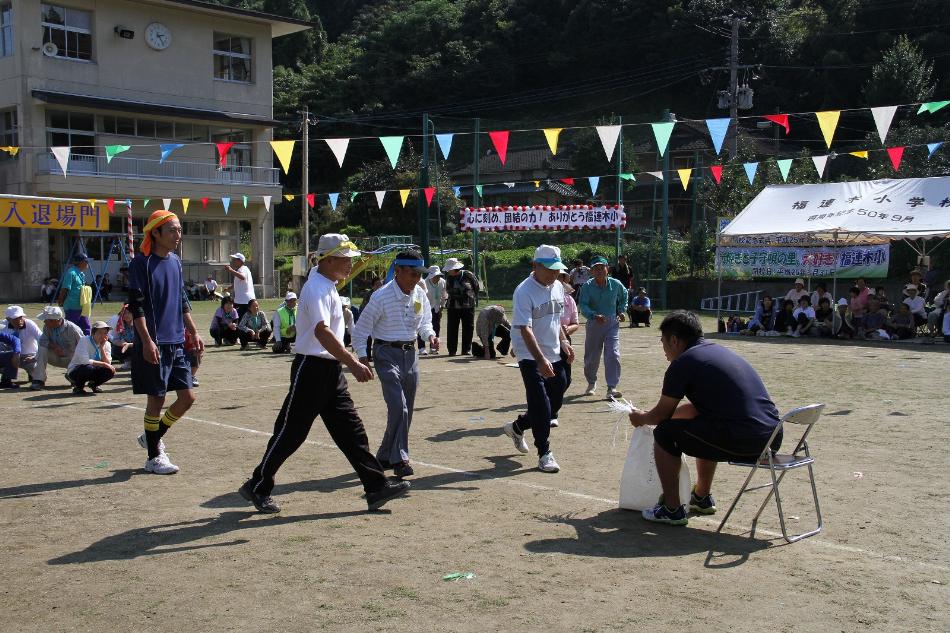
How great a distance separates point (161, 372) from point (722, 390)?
13.5 feet

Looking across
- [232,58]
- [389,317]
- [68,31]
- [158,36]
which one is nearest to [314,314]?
[389,317]

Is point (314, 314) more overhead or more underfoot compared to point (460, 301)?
more overhead

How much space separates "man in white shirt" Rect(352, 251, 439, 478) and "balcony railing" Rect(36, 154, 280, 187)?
31267 millimetres

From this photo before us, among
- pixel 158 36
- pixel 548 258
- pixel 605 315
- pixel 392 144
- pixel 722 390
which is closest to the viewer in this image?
pixel 722 390

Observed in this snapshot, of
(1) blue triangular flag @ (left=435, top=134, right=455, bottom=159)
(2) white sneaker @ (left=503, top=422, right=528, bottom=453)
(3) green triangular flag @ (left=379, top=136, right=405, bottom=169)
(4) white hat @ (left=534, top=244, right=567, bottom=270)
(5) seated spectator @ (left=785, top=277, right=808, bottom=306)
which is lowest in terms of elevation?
(2) white sneaker @ (left=503, top=422, right=528, bottom=453)

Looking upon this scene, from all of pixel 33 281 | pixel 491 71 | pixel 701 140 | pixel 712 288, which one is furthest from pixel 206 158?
pixel 491 71

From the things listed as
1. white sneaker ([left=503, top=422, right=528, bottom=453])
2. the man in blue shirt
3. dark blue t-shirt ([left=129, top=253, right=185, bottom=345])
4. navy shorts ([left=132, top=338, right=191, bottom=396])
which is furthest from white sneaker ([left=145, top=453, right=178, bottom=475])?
the man in blue shirt

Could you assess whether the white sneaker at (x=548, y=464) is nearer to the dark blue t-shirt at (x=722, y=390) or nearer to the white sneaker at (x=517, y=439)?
the white sneaker at (x=517, y=439)

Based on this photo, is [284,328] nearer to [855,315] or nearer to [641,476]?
[641,476]

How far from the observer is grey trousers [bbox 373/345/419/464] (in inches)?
276

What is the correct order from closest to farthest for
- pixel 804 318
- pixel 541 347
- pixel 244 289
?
pixel 541 347 < pixel 244 289 < pixel 804 318

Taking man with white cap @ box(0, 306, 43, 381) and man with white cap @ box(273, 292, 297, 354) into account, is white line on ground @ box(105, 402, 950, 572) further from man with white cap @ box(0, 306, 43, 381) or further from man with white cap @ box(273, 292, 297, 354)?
man with white cap @ box(273, 292, 297, 354)

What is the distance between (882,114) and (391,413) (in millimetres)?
12719

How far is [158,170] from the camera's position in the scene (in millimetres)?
38125
